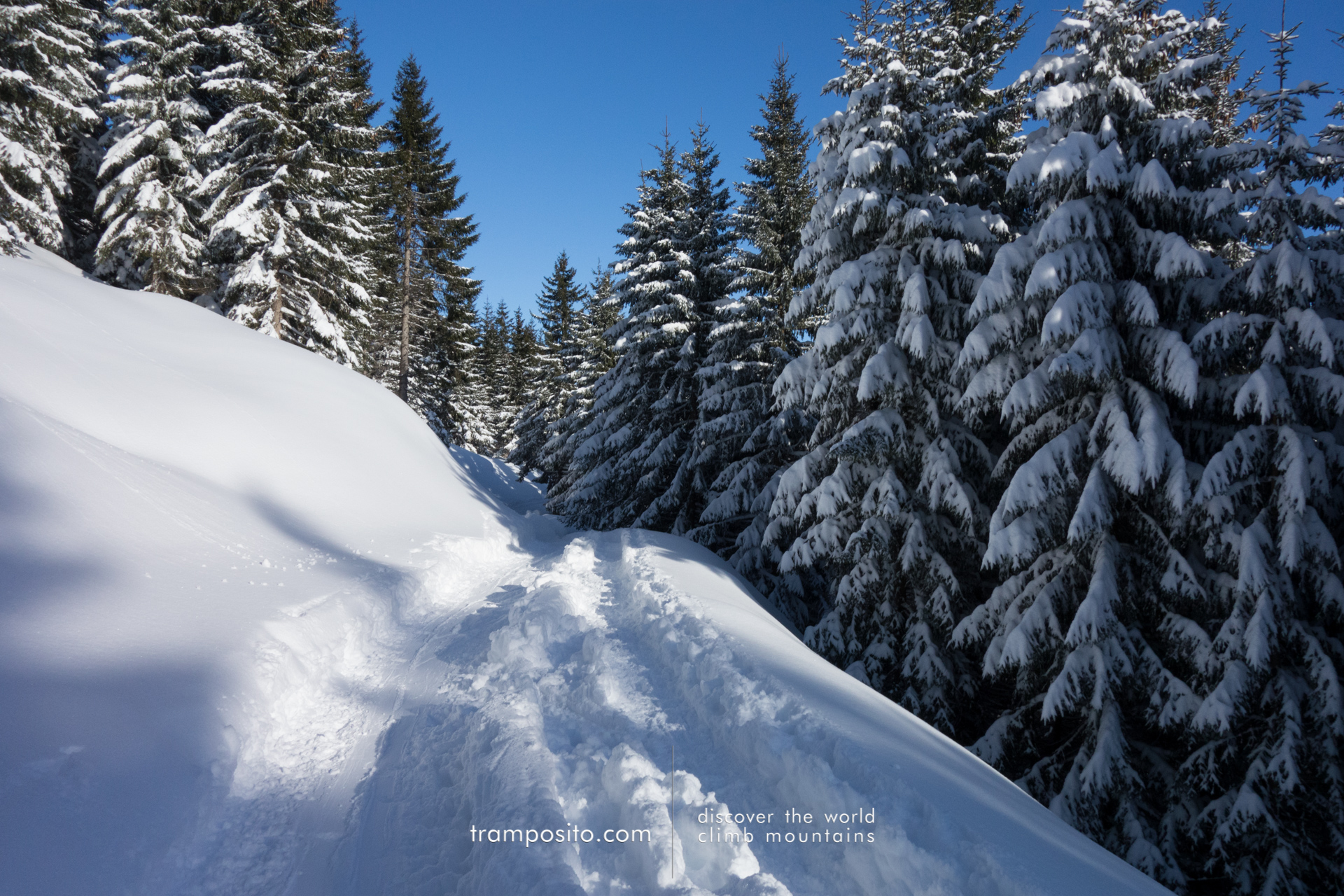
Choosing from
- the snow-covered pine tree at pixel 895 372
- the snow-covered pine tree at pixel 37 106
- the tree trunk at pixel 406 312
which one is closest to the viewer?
the snow-covered pine tree at pixel 895 372

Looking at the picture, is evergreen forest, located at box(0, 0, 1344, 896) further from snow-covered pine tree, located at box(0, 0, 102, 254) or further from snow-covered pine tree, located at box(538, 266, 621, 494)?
snow-covered pine tree, located at box(538, 266, 621, 494)

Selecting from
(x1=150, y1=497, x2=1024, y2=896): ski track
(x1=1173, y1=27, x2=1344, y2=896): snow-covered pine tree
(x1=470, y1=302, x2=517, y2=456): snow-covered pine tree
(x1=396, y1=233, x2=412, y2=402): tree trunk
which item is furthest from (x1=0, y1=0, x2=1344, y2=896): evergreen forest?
(x1=470, y1=302, x2=517, y2=456): snow-covered pine tree

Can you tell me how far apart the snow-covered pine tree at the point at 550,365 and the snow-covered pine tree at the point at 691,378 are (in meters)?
9.72

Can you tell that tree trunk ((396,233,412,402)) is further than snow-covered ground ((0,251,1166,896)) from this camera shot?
Yes

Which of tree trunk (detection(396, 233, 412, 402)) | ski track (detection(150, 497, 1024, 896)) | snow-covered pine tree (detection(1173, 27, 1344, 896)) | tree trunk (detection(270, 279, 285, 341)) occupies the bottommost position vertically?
ski track (detection(150, 497, 1024, 896))

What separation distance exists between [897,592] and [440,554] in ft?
30.3

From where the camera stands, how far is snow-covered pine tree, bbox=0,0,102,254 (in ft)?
53.2

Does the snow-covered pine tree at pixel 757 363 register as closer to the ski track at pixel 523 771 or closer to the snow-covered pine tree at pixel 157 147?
the ski track at pixel 523 771

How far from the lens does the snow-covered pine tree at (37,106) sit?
16.2 m

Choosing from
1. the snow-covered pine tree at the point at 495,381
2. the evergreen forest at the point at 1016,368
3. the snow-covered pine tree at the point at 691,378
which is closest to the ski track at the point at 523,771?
the evergreen forest at the point at 1016,368

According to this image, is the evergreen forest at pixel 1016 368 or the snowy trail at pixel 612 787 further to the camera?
the evergreen forest at pixel 1016 368

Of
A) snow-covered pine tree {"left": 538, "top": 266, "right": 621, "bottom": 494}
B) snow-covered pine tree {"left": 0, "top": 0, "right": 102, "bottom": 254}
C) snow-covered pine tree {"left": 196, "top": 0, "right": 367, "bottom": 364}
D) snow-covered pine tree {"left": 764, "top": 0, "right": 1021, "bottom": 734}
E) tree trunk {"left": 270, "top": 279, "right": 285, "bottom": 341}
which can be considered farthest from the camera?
snow-covered pine tree {"left": 538, "top": 266, "right": 621, "bottom": 494}

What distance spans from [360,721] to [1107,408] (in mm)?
9625

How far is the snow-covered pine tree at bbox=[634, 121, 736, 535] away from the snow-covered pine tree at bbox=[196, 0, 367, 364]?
11603 millimetres
